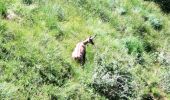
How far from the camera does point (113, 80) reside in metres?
10.7

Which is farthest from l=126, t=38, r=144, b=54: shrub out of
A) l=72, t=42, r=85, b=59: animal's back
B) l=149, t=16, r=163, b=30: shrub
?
l=72, t=42, r=85, b=59: animal's back

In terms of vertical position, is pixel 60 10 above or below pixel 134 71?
above

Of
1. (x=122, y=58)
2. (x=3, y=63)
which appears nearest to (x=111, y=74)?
(x=122, y=58)

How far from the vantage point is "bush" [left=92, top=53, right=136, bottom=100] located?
34.8 feet

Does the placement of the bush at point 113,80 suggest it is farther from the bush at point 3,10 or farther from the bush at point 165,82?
the bush at point 3,10

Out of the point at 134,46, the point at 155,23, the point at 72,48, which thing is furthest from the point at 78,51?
the point at 155,23

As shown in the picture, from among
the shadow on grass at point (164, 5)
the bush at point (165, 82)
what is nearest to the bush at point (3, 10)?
the bush at point (165, 82)

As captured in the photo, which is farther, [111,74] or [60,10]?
[60,10]

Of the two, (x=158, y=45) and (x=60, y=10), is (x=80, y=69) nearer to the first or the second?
(x=60, y=10)

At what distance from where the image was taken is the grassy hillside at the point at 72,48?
9.76 meters

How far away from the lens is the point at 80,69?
10.8m

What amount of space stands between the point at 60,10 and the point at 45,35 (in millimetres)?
1882

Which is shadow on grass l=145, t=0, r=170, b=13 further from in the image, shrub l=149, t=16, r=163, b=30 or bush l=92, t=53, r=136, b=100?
bush l=92, t=53, r=136, b=100

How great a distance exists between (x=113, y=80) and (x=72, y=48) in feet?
5.69
